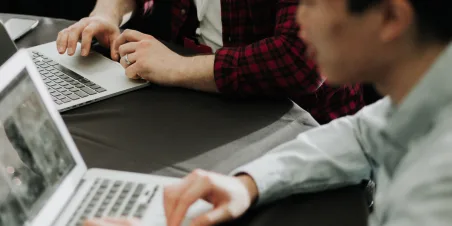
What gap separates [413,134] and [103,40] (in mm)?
792

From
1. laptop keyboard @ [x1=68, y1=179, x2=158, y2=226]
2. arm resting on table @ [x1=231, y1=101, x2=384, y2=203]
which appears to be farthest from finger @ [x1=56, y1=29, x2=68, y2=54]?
arm resting on table @ [x1=231, y1=101, x2=384, y2=203]

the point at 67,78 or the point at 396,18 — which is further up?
the point at 396,18

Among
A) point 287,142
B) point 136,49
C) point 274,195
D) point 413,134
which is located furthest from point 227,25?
point 413,134

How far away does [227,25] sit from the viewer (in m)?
1.23

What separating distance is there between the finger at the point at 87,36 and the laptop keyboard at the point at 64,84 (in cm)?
6

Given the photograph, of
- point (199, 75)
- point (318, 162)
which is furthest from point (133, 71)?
point (318, 162)

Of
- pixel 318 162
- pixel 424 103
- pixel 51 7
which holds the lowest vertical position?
pixel 51 7

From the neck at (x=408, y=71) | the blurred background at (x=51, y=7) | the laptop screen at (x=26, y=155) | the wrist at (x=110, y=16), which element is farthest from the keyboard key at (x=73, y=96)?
the blurred background at (x=51, y=7)

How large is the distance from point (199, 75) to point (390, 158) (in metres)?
0.44

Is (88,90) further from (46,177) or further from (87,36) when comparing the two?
(46,177)

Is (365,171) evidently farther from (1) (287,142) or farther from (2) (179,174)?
(2) (179,174)

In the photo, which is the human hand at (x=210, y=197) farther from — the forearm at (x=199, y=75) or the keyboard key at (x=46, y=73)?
the keyboard key at (x=46, y=73)

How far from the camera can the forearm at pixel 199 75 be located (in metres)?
1.05

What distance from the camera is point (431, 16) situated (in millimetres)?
612
